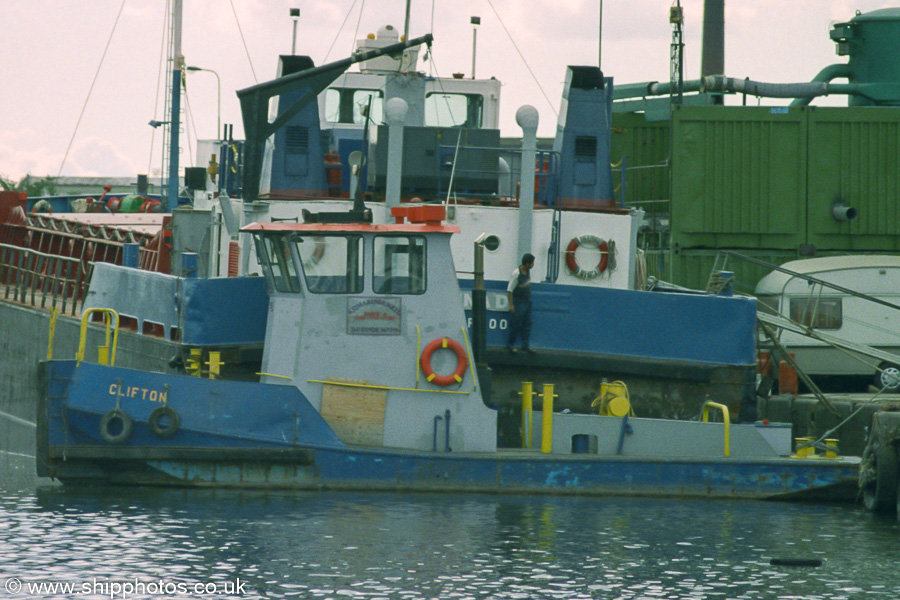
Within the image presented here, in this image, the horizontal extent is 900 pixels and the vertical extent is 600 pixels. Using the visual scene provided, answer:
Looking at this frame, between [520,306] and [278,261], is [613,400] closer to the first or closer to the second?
[520,306]

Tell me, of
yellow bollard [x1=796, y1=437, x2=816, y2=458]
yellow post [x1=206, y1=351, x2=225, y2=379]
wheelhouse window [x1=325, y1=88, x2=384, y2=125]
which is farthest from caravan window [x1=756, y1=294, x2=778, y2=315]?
yellow post [x1=206, y1=351, x2=225, y2=379]

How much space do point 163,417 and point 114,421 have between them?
49 centimetres

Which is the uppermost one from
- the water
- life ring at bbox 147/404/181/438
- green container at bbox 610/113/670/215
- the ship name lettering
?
green container at bbox 610/113/670/215

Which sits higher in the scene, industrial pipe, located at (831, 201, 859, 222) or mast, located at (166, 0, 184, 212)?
mast, located at (166, 0, 184, 212)

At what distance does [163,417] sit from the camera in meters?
12.4

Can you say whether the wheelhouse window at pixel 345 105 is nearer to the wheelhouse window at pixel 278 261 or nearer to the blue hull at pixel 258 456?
the wheelhouse window at pixel 278 261

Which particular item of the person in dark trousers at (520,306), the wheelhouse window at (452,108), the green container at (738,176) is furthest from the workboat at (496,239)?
the green container at (738,176)

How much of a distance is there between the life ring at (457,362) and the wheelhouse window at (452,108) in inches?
243

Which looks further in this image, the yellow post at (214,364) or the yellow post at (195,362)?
the yellow post at (195,362)

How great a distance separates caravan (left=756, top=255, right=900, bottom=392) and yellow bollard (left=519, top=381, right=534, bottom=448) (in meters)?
7.84

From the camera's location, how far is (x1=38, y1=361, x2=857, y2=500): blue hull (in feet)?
40.5

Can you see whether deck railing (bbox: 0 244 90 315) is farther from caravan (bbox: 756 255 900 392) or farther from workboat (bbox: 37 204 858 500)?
caravan (bbox: 756 255 900 392)

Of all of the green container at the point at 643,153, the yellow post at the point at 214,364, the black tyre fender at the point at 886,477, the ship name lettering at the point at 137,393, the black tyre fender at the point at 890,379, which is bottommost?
the black tyre fender at the point at 886,477

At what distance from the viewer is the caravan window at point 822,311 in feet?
68.7
